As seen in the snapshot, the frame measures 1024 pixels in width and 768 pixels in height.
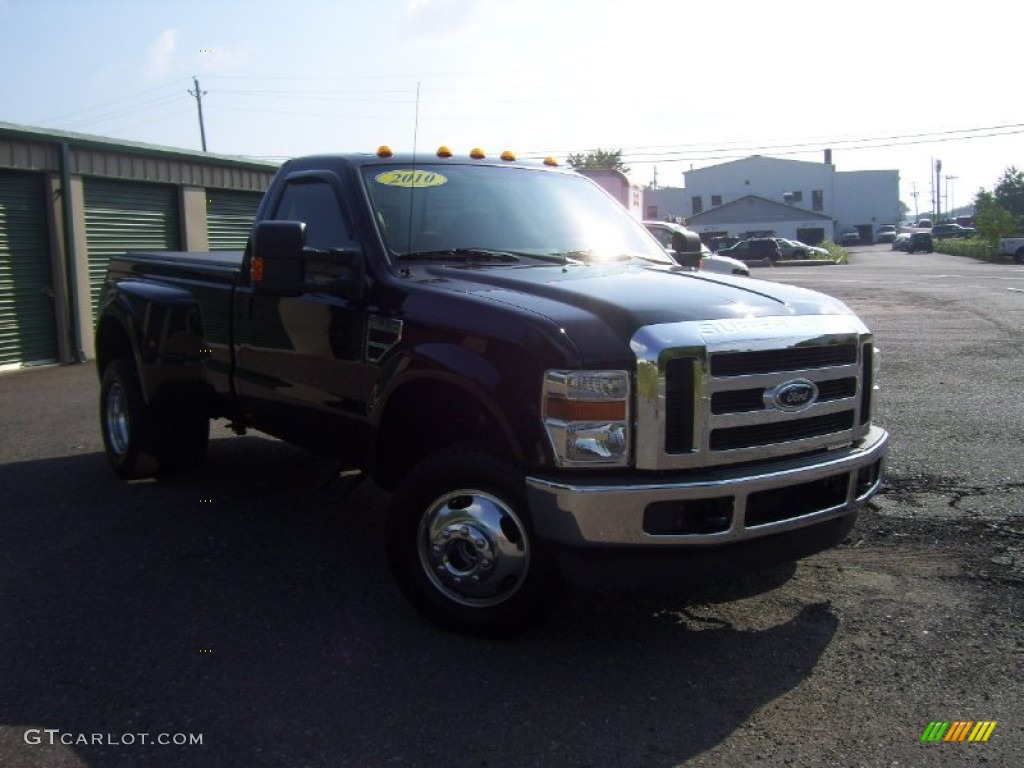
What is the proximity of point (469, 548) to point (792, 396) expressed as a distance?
4.53 feet

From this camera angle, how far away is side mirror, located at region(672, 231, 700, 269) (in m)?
5.93

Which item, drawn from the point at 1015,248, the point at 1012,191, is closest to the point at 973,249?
the point at 1015,248

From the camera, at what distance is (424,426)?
4590mm

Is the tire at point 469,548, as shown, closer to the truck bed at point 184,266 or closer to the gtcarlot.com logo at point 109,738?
the gtcarlot.com logo at point 109,738

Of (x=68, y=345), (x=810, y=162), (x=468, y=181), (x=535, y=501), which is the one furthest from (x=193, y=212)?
(x=810, y=162)

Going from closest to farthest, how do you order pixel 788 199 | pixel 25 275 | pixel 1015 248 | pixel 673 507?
pixel 673 507 < pixel 25 275 < pixel 1015 248 < pixel 788 199

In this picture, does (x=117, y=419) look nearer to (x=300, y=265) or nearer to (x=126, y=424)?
(x=126, y=424)

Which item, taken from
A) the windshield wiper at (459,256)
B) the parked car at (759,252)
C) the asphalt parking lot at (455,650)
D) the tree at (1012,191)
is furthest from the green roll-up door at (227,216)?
the tree at (1012,191)

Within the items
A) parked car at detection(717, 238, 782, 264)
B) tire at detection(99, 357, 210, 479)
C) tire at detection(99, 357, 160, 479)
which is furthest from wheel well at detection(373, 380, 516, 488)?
parked car at detection(717, 238, 782, 264)

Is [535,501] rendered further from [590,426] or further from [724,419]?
[724,419]

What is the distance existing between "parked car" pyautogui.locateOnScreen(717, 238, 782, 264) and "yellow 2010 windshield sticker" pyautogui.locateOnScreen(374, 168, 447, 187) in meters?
48.9

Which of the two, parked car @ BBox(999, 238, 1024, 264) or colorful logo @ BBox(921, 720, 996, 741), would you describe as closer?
colorful logo @ BBox(921, 720, 996, 741)

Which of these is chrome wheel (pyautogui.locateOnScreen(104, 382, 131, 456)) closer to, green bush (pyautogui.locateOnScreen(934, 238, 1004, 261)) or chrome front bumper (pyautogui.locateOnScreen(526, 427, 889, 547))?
chrome front bumper (pyautogui.locateOnScreen(526, 427, 889, 547))

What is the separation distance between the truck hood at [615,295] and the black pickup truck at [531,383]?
14mm
